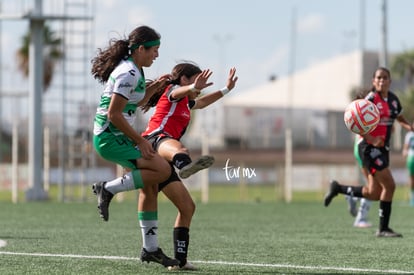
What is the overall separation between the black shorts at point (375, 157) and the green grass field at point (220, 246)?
91 cm

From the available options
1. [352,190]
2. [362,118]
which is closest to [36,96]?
[352,190]

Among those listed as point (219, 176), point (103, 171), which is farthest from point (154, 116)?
point (219, 176)

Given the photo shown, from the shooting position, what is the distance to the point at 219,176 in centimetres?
5069

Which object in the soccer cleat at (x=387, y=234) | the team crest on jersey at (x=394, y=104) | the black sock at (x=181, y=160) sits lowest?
the soccer cleat at (x=387, y=234)

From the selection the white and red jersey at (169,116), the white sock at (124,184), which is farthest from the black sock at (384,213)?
the white sock at (124,184)

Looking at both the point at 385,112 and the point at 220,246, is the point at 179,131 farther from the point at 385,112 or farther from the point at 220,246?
the point at 385,112

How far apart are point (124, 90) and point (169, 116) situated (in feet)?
3.77

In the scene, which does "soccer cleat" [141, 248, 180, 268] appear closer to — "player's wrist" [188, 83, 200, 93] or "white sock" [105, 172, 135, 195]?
"white sock" [105, 172, 135, 195]

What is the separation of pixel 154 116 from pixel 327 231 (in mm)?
5659

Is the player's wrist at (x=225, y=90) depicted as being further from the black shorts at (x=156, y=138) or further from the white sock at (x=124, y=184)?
the white sock at (x=124, y=184)

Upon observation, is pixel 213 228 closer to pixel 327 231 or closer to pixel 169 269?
pixel 327 231

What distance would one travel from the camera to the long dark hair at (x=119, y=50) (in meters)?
8.41

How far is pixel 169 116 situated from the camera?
9156 mm

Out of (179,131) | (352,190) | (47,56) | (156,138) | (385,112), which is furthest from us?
(47,56)
